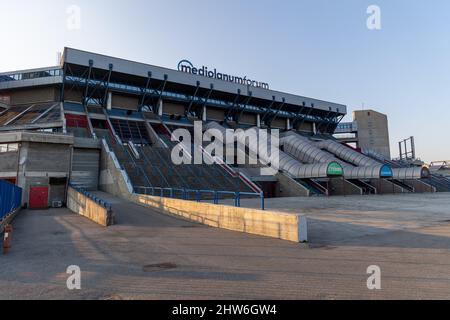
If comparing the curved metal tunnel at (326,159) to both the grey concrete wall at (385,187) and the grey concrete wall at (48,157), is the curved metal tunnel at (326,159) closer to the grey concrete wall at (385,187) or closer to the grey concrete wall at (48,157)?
the grey concrete wall at (385,187)

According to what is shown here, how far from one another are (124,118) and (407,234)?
140 ft

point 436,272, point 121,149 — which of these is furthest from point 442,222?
point 121,149

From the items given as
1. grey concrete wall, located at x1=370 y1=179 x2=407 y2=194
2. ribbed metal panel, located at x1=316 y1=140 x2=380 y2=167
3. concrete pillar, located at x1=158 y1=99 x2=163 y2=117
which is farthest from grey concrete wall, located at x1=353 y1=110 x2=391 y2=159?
concrete pillar, located at x1=158 y1=99 x2=163 y2=117

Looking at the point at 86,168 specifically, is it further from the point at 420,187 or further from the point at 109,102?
the point at 420,187

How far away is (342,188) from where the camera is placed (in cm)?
3603

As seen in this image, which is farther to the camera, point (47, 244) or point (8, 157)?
point (8, 157)

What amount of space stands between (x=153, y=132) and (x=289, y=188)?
69.1 ft

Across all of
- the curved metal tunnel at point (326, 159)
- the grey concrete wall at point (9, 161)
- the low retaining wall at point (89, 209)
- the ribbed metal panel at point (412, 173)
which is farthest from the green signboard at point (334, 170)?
→ the grey concrete wall at point (9, 161)

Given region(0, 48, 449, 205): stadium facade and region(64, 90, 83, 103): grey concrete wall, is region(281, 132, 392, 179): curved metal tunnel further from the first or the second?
region(64, 90, 83, 103): grey concrete wall

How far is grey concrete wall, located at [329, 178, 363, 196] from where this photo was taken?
35.2 meters

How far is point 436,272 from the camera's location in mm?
6336

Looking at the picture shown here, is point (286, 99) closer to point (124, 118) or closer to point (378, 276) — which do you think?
point (124, 118)

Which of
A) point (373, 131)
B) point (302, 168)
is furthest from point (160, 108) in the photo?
point (373, 131)

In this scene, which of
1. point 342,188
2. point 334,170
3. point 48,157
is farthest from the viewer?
point 342,188
